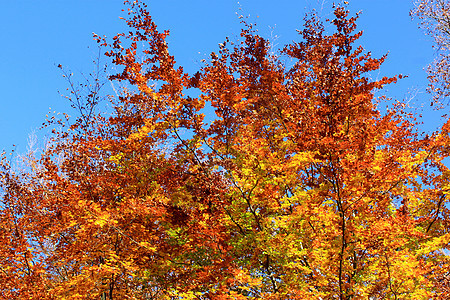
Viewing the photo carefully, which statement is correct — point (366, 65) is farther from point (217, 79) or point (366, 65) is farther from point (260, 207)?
point (260, 207)

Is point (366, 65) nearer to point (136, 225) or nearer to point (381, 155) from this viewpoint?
point (381, 155)

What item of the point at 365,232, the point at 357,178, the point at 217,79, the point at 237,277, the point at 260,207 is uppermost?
the point at 217,79

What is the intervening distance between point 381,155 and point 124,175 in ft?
24.2

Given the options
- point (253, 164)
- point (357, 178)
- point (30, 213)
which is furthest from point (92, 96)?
point (357, 178)

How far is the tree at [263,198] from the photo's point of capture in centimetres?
750

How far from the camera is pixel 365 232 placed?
24.9 feet

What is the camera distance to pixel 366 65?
31.5ft

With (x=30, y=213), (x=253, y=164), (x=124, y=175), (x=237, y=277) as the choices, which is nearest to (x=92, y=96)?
(x=124, y=175)

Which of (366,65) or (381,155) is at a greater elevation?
(366,65)

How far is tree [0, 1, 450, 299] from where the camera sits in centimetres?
750

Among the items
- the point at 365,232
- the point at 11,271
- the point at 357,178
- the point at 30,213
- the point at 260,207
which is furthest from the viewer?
the point at 30,213

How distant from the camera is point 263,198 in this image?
8.68 m

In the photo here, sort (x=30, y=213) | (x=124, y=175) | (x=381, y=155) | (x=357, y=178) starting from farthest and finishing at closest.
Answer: (x=30, y=213), (x=124, y=175), (x=381, y=155), (x=357, y=178)

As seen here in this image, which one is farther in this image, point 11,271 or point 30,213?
point 30,213
